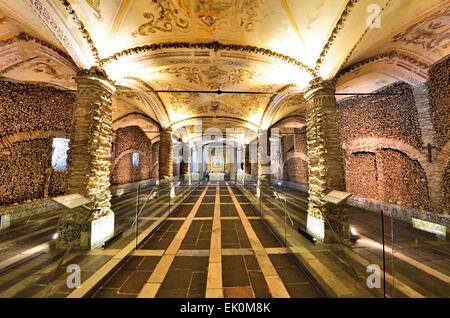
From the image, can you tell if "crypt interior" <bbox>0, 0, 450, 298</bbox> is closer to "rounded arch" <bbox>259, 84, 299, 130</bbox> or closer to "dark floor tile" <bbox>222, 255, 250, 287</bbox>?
"dark floor tile" <bbox>222, 255, 250, 287</bbox>

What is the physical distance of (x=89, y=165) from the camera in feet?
10.7

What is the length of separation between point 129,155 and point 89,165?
9.01 metres

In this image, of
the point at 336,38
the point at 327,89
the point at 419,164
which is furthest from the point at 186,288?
the point at 419,164

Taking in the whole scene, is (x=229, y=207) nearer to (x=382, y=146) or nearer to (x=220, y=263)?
(x=220, y=263)

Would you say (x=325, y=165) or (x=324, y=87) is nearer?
(x=325, y=165)

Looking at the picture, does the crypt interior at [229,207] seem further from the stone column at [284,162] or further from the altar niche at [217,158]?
the altar niche at [217,158]

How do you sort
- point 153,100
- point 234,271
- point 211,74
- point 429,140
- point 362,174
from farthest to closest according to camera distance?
point 153,100, point 362,174, point 211,74, point 429,140, point 234,271

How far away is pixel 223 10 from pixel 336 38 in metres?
2.41

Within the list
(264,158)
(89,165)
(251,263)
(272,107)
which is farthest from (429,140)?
(89,165)

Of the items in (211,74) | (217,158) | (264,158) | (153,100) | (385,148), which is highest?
(211,74)

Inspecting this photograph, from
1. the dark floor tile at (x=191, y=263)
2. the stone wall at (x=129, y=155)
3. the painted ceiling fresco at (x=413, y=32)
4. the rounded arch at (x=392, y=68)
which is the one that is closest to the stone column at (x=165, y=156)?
the stone wall at (x=129, y=155)

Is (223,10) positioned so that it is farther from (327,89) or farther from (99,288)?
(99,288)

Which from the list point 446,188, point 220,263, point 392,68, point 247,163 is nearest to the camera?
point 220,263

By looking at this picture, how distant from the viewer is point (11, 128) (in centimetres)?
504
